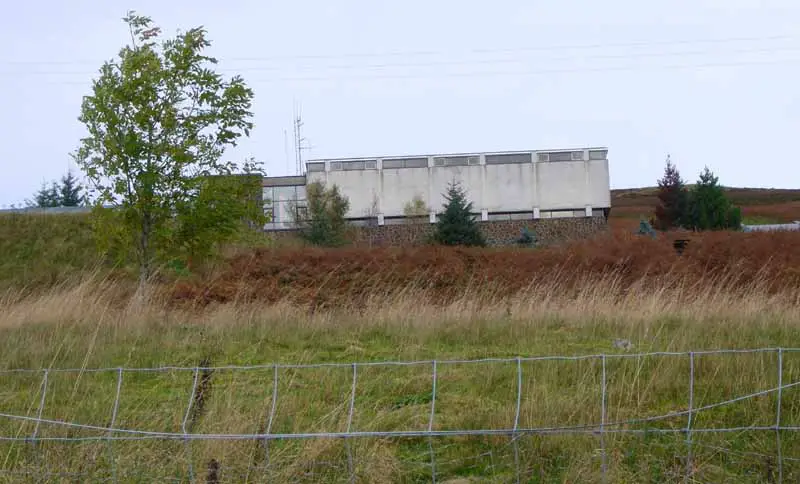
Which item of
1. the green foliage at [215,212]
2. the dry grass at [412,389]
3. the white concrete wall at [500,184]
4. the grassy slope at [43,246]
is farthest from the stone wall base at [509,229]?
the dry grass at [412,389]

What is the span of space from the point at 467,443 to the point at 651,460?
1.20 metres

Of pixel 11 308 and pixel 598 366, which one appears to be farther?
pixel 11 308

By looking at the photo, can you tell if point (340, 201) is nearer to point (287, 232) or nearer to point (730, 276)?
point (287, 232)

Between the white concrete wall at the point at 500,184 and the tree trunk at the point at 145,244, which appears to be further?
the white concrete wall at the point at 500,184

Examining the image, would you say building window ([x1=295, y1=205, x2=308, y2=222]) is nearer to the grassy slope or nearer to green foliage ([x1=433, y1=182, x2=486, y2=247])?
green foliage ([x1=433, y1=182, x2=486, y2=247])

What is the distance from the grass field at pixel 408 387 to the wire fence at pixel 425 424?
0.02m

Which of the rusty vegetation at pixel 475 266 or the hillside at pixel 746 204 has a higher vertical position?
the hillside at pixel 746 204

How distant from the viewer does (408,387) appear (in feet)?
24.0

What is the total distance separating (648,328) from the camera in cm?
927

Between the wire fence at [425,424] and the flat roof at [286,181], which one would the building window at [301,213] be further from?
the wire fence at [425,424]

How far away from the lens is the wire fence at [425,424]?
236 inches

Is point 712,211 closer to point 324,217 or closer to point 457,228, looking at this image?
point 457,228

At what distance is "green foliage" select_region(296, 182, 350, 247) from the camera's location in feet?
151


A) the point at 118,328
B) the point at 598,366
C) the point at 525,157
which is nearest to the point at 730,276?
the point at 598,366
